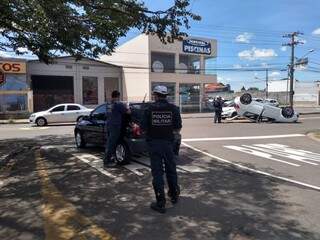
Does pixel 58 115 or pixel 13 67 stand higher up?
pixel 13 67

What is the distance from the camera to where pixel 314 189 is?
8.55 m

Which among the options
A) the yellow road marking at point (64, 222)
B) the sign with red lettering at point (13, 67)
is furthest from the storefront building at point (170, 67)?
the yellow road marking at point (64, 222)

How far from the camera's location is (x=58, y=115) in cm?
3034

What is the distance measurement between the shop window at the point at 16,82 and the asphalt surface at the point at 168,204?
95.3 feet

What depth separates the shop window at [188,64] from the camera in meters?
55.3

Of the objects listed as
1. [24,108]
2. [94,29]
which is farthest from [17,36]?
[24,108]

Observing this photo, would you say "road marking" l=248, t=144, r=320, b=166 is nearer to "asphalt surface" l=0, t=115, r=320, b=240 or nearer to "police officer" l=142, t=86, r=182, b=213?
"asphalt surface" l=0, t=115, r=320, b=240

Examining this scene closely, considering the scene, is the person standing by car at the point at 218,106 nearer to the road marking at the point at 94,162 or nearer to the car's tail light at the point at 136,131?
the road marking at the point at 94,162

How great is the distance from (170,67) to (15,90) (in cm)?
A: 1928

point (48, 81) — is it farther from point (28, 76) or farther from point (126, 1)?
point (126, 1)

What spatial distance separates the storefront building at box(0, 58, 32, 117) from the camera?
41031mm

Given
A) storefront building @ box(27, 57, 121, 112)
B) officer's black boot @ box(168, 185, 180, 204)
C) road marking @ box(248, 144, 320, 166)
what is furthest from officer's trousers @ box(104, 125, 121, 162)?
storefront building @ box(27, 57, 121, 112)

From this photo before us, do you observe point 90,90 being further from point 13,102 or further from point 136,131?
point 136,131

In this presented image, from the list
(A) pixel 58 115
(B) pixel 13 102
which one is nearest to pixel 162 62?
(B) pixel 13 102
